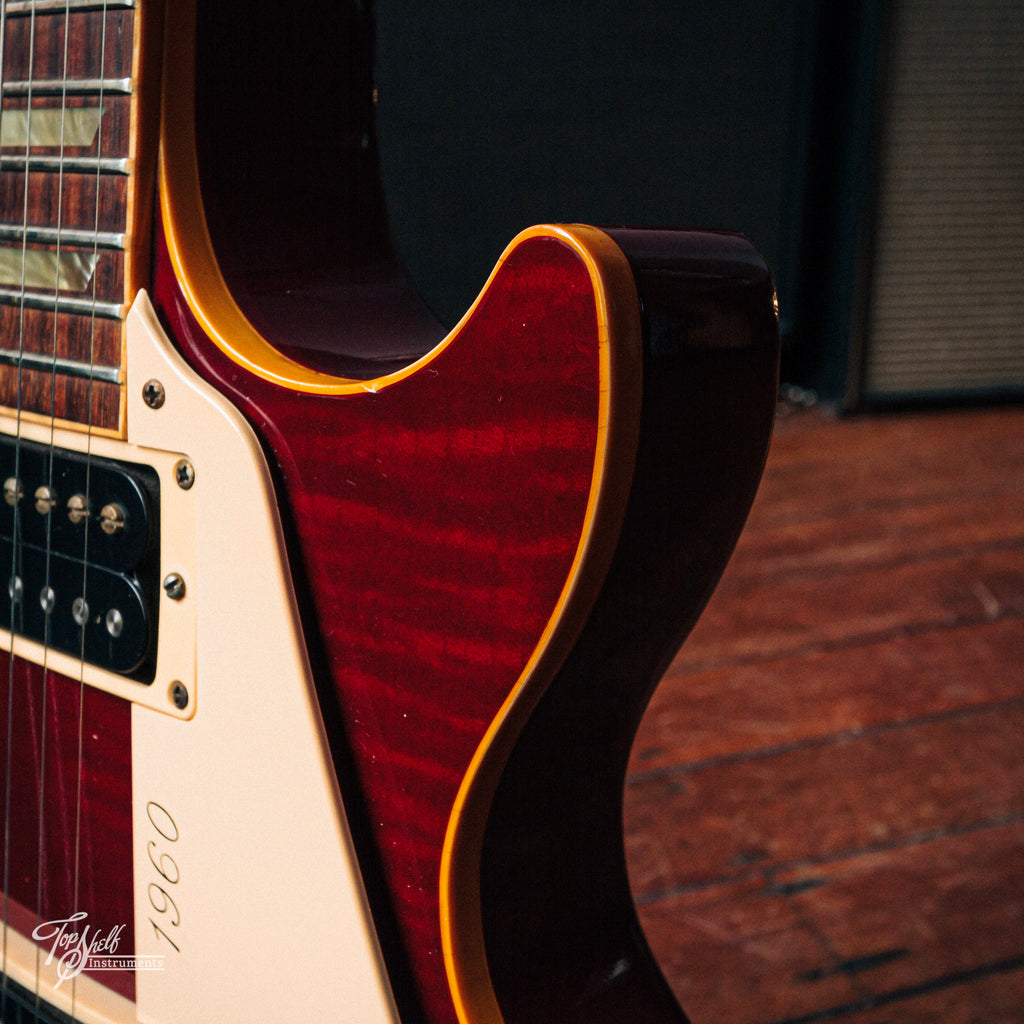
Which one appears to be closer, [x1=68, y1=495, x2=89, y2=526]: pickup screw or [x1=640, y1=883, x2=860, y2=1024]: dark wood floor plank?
[x1=68, y1=495, x2=89, y2=526]: pickup screw

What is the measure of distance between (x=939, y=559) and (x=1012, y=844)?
0.67 m

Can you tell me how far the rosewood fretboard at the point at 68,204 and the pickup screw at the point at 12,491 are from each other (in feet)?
0.08

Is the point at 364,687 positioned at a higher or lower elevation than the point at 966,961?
higher

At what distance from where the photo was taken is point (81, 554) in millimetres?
381

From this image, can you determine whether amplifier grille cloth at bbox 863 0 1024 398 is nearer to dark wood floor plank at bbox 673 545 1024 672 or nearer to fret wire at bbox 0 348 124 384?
dark wood floor plank at bbox 673 545 1024 672

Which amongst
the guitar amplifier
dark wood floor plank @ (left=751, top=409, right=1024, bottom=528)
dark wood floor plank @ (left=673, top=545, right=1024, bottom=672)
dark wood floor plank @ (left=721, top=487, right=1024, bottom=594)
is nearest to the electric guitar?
dark wood floor plank @ (left=673, top=545, right=1024, bottom=672)

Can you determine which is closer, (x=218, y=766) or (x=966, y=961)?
(x=218, y=766)

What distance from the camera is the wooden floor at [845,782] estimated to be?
705mm

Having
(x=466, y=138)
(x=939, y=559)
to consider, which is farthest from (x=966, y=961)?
(x=466, y=138)

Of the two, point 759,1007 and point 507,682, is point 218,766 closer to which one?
point 507,682

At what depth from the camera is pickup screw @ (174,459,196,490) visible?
344 millimetres

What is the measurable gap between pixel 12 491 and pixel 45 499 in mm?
22

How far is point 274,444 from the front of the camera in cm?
33

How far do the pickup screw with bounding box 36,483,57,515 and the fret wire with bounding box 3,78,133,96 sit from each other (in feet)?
0.45
